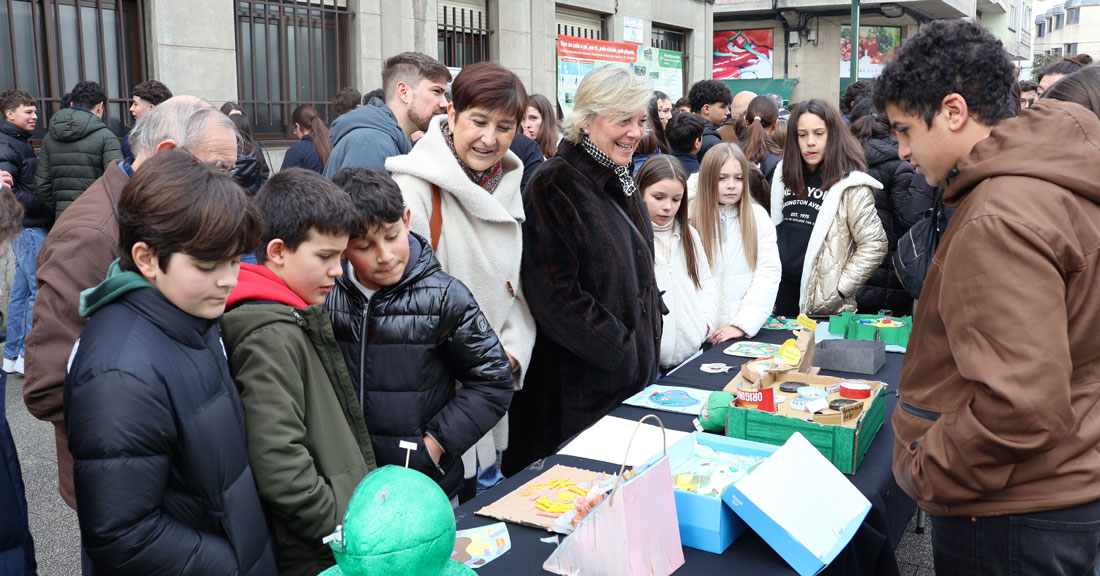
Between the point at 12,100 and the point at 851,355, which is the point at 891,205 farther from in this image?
the point at 12,100

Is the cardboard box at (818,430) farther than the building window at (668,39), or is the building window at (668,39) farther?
the building window at (668,39)

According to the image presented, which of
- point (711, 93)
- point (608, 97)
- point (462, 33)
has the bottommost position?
point (608, 97)

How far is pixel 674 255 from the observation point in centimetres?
366

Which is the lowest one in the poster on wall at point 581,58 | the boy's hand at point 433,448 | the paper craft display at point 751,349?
the paper craft display at point 751,349

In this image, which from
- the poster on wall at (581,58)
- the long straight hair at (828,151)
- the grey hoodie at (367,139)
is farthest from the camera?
the poster on wall at (581,58)

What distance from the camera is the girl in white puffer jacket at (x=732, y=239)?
3973 mm

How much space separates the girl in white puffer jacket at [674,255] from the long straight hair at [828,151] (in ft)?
3.59

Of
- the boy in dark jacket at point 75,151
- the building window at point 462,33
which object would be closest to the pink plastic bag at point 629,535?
the boy in dark jacket at point 75,151

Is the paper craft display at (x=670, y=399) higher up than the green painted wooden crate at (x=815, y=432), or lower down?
lower down

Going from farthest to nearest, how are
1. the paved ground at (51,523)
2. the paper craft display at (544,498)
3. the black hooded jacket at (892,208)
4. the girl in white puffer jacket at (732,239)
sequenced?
the black hooded jacket at (892,208) → the girl in white puffer jacket at (732,239) → the paved ground at (51,523) → the paper craft display at (544,498)

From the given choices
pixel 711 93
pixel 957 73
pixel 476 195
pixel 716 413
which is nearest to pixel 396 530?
pixel 957 73

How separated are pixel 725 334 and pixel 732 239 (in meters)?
0.53

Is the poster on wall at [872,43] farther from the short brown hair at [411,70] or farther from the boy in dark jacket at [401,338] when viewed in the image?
the boy in dark jacket at [401,338]

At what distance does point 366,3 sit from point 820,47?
18460 mm
